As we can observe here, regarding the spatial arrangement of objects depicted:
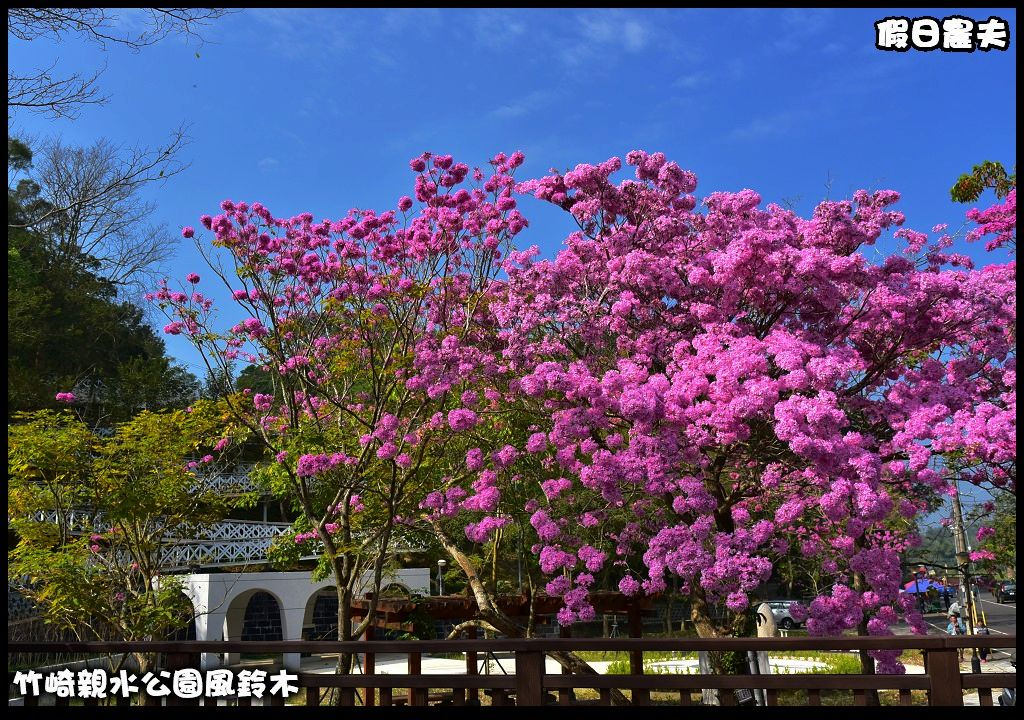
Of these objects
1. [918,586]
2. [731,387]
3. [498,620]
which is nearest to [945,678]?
[731,387]

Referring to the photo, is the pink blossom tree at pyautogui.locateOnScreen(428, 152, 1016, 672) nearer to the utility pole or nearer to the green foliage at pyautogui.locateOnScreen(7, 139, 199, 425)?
the utility pole

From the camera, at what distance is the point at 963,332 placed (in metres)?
6.62

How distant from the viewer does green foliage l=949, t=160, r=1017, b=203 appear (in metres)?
8.29

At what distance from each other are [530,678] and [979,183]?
23.8 ft

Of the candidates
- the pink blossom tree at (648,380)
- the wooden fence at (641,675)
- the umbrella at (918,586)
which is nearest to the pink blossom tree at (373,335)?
the pink blossom tree at (648,380)

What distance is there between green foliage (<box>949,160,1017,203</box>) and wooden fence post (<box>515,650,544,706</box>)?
696cm

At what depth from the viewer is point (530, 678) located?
4.21 m

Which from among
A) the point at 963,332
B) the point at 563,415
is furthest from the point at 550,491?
the point at 963,332

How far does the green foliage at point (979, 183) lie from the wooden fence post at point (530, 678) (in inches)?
274

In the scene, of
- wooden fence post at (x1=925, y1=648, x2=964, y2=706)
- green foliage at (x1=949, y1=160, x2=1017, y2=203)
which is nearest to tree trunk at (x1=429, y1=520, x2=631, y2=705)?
wooden fence post at (x1=925, y1=648, x2=964, y2=706)

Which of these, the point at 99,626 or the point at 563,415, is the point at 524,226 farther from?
the point at 99,626

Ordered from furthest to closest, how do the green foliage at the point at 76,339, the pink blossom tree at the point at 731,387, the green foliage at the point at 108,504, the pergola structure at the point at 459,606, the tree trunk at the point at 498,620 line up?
1. the green foliage at the point at 76,339
2. the pergola structure at the point at 459,606
3. the green foliage at the point at 108,504
4. the tree trunk at the point at 498,620
5. the pink blossom tree at the point at 731,387

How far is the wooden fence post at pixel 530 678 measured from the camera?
418cm

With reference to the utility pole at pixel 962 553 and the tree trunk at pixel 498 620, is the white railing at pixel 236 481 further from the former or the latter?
the utility pole at pixel 962 553
